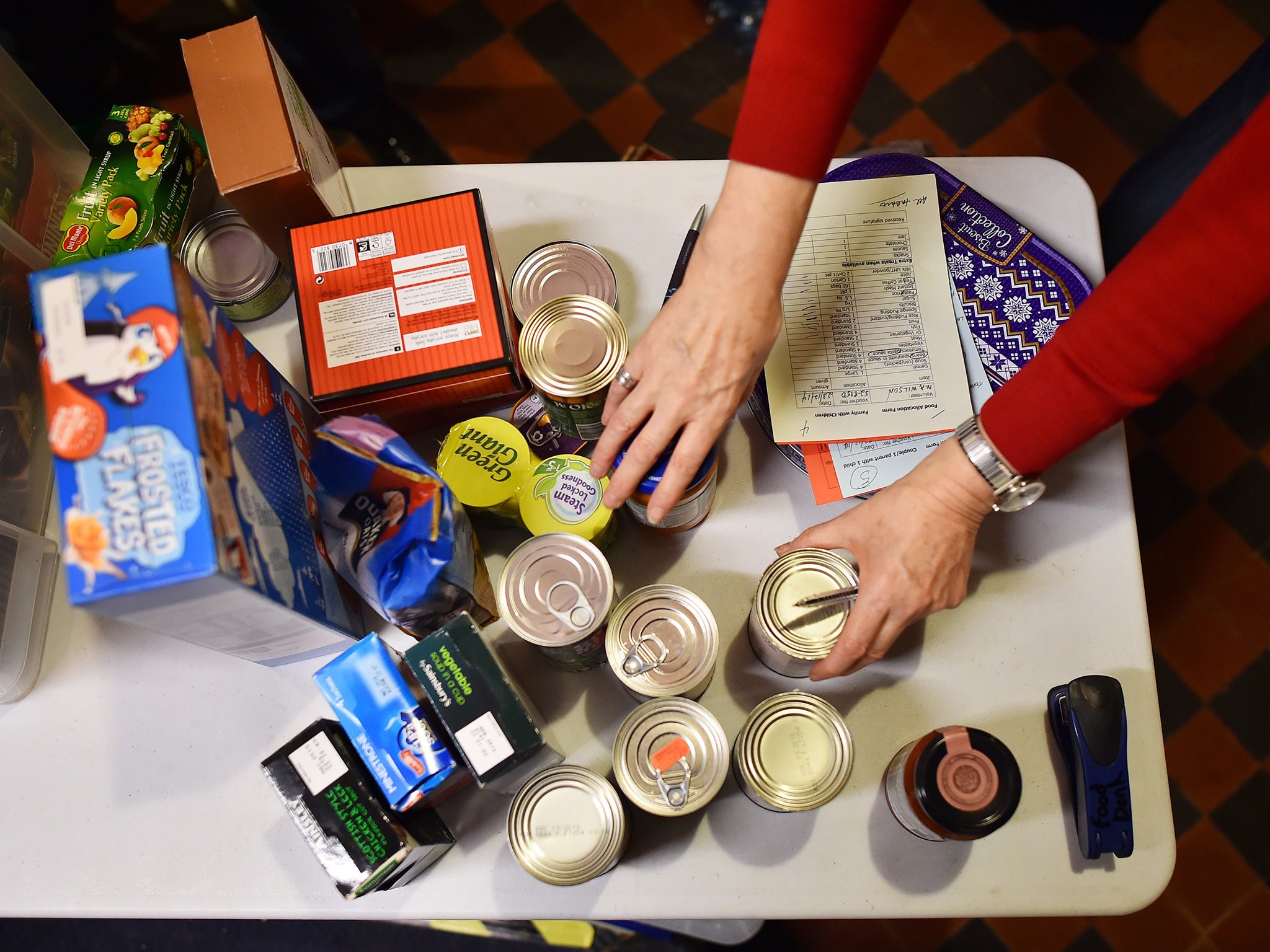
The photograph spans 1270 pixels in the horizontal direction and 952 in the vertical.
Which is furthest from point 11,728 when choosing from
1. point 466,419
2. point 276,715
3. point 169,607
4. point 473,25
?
point 473,25

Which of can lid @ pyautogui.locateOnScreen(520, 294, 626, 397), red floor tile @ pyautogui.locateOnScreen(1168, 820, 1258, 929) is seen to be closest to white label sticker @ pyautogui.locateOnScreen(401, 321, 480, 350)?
can lid @ pyautogui.locateOnScreen(520, 294, 626, 397)

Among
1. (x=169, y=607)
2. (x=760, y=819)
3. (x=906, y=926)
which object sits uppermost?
(x=169, y=607)

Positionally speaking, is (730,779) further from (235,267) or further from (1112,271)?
(235,267)

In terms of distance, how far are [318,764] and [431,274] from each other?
0.61m

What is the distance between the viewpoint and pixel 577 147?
7.07ft

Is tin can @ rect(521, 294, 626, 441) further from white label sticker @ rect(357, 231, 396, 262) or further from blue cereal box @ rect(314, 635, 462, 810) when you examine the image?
blue cereal box @ rect(314, 635, 462, 810)

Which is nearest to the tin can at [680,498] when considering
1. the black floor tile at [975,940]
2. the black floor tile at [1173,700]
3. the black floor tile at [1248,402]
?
the black floor tile at [975,940]

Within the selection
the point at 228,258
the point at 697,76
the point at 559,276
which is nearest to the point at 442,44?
the point at 697,76

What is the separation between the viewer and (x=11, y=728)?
1054 millimetres

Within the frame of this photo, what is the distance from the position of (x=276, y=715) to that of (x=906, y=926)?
1391mm

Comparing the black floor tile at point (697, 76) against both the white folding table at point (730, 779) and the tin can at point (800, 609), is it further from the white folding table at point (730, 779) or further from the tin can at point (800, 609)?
the tin can at point (800, 609)

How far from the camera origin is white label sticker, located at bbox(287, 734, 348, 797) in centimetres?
88

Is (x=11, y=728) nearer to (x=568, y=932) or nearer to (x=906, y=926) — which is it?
(x=568, y=932)

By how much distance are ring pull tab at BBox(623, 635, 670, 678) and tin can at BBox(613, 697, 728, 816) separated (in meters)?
0.04
